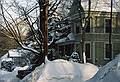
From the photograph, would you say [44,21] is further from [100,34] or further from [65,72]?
[100,34]

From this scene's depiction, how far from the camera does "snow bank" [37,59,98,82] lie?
1227cm

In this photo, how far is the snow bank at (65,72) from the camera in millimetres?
12273

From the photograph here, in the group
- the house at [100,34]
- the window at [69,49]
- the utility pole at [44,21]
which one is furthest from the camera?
the window at [69,49]

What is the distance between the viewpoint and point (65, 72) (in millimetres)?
12641

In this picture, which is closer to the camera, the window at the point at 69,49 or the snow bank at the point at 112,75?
the snow bank at the point at 112,75

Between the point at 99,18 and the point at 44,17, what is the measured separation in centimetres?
2066

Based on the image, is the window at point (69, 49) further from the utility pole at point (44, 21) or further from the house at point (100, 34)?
the utility pole at point (44, 21)

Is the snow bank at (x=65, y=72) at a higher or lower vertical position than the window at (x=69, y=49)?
higher

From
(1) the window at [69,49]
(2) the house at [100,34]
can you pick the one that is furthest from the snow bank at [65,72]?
(1) the window at [69,49]

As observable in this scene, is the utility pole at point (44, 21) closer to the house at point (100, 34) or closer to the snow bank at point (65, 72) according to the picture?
the snow bank at point (65, 72)

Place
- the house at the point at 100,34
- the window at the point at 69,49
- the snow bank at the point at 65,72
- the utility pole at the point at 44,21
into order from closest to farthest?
the snow bank at the point at 65,72, the utility pole at the point at 44,21, the house at the point at 100,34, the window at the point at 69,49

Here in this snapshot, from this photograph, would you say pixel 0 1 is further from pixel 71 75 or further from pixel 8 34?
pixel 71 75

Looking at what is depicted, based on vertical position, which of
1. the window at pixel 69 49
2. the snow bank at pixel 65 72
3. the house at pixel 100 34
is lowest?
the window at pixel 69 49

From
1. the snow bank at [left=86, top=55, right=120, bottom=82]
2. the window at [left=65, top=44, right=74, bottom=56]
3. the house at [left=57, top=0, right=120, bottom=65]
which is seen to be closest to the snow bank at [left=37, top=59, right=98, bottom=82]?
the snow bank at [left=86, top=55, right=120, bottom=82]
